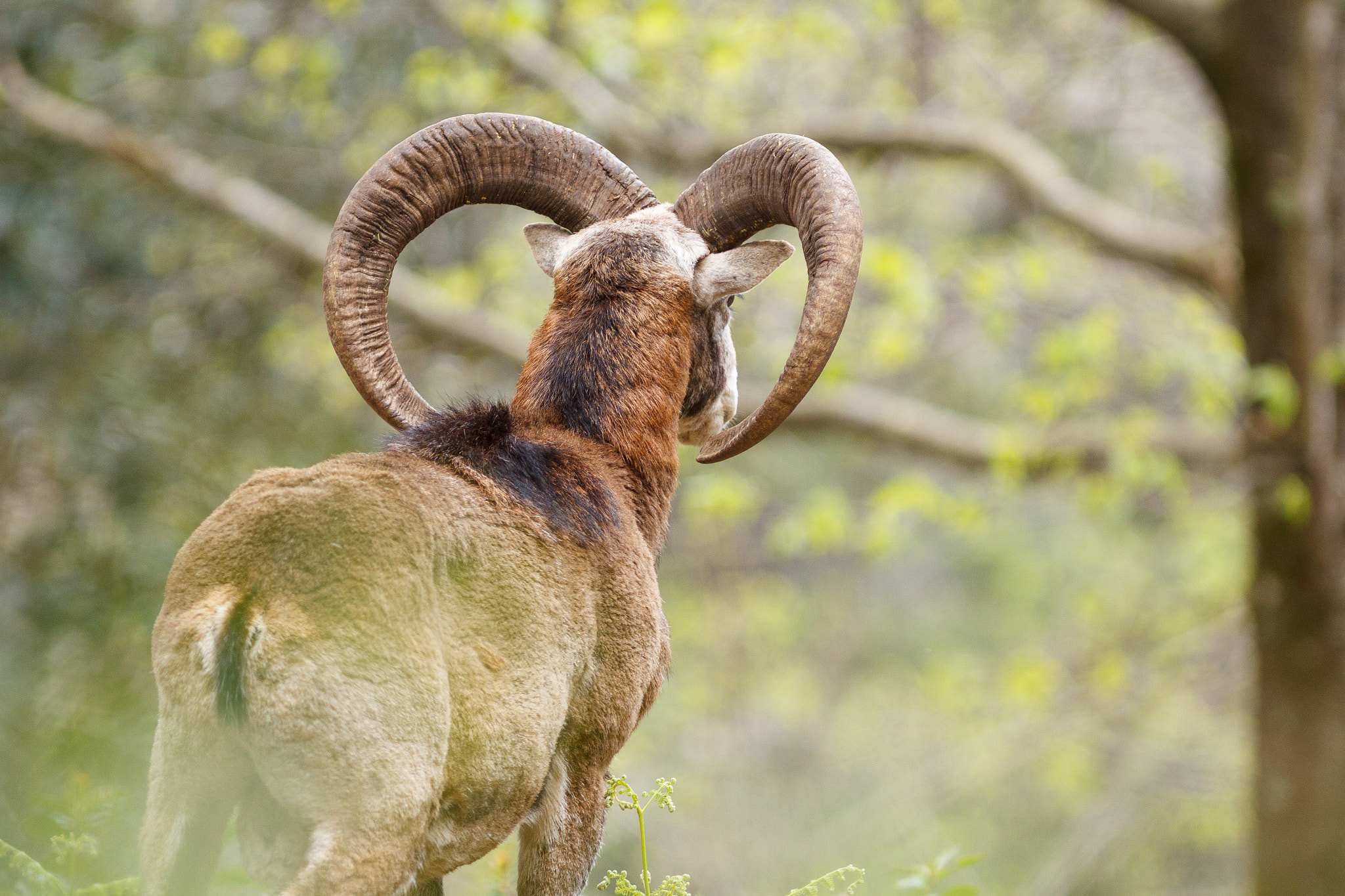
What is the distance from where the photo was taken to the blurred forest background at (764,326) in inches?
352

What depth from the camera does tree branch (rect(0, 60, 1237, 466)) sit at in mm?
10297

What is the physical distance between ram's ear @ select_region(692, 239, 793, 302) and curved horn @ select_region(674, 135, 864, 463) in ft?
0.38

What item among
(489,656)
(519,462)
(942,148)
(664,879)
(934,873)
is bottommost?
(934,873)

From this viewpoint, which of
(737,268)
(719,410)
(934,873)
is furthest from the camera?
(719,410)

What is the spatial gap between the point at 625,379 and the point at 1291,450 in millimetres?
7085

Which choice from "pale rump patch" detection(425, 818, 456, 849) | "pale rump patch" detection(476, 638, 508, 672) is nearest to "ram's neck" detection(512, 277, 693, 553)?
"pale rump patch" detection(476, 638, 508, 672)

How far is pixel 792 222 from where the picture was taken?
161 inches

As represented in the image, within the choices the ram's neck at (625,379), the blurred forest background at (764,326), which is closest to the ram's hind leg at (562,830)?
the ram's neck at (625,379)

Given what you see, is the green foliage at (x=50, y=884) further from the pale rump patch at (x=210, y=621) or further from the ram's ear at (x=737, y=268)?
the ram's ear at (x=737, y=268)

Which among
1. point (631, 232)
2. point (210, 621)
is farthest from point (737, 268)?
point (210, 621)

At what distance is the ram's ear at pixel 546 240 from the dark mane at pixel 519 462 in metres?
1.05

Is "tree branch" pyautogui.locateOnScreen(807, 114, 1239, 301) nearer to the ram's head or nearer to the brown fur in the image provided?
the ram's head

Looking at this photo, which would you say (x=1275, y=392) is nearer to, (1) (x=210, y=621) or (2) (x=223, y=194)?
(1) (x=210, y=621)

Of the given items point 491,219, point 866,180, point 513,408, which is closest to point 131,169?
point 491,219
